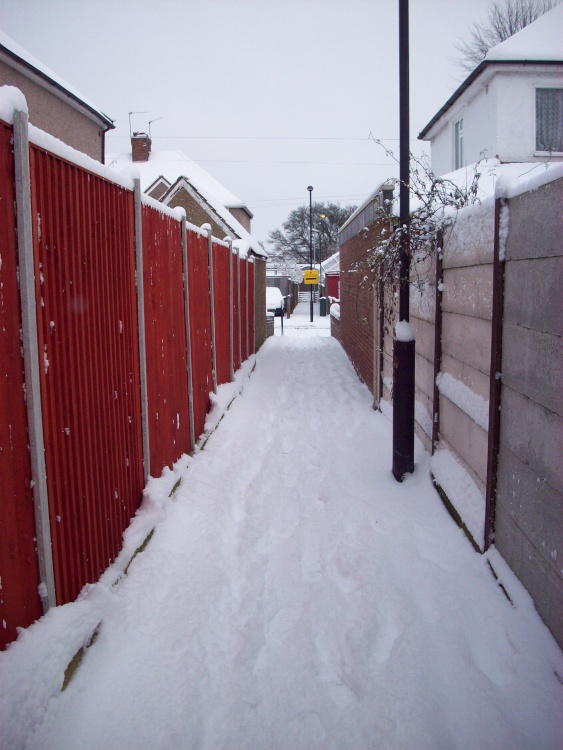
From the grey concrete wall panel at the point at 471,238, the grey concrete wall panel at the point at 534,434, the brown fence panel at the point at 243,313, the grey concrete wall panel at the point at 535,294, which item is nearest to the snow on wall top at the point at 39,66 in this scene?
the brown fence panel at the point at 243,313

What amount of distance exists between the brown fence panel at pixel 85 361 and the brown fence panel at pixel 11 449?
181 mm

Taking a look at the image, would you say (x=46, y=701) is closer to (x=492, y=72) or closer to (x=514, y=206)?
(x=514, y=206)

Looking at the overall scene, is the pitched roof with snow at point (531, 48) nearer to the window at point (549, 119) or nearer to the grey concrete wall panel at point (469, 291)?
the window at point (549, 119)

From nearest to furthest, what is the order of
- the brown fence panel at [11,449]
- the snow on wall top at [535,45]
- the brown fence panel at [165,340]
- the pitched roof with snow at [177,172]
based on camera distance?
the brown fence panel at [11,449] → the brown fence panel at [165,340] → the snow on wall top at [535,45] → the pitched roof with snow at [177,172]

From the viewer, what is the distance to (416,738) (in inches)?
83.9

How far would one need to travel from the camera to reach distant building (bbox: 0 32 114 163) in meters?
11.8

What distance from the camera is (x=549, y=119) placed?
45.1ft

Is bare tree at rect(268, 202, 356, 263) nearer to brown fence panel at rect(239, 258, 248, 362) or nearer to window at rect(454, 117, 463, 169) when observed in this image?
window at rect(454, 117, 463, 169)

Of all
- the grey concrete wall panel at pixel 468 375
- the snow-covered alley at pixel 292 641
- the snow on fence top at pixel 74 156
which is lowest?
the snow-covered alley at pixel 292 641

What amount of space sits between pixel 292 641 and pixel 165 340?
2.49m

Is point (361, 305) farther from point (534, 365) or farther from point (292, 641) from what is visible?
point (292, 641)

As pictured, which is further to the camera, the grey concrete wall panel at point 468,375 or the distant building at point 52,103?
the distant building at point 52,103

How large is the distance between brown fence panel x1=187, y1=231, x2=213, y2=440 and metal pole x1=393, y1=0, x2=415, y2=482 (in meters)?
1.99

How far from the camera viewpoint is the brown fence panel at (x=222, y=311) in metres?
7.46
